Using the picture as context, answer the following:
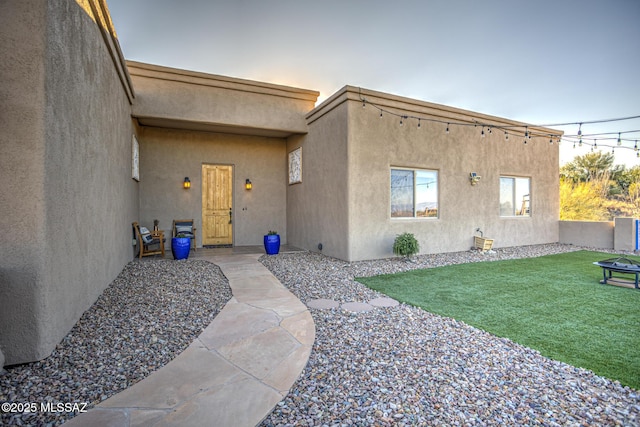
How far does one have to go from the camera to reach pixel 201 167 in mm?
8172

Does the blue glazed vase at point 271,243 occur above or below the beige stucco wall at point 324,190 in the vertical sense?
below

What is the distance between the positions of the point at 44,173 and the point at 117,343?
4.94ft

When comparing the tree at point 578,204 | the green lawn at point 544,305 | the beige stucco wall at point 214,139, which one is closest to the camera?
the green lawn at point 544,305

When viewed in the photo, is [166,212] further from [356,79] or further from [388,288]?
[356,79]

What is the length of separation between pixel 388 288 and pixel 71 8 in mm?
4873

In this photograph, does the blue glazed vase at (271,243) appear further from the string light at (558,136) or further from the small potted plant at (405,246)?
the string light at (558,136)

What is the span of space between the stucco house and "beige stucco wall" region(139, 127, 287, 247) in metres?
0.04

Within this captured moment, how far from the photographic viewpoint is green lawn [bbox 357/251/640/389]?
2.50 m

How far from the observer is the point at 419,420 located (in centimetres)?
166

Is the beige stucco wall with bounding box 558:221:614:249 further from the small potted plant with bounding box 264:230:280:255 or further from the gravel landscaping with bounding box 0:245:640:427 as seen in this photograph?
the small potted plant with bounding box 264:230:280:255

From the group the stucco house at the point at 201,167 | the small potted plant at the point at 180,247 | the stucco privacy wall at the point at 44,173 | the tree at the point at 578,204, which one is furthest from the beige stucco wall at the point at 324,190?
the tree at the point at 578,204

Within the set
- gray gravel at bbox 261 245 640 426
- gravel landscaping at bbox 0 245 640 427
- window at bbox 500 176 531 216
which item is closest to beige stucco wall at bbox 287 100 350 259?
gravel landscaping at bbox 0 245 640 427

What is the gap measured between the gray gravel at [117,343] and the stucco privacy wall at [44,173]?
17 centimetres

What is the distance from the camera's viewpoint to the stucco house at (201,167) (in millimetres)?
2174
